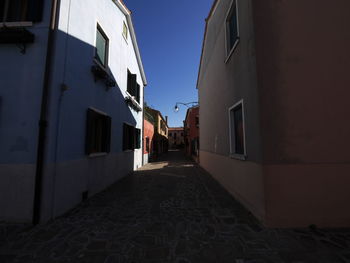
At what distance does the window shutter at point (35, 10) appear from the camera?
3.48m

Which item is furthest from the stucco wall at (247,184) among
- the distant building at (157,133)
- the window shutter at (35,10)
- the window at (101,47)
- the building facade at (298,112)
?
the distant building at (157,133)

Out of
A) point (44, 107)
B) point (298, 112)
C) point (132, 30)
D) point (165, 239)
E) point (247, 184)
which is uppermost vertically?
point (132, 30)

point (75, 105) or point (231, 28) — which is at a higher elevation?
point (231, 28)

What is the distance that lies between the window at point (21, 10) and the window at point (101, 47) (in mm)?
1824

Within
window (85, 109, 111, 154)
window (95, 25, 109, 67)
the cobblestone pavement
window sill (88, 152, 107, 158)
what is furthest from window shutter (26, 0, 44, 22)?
the cobblestone pavement

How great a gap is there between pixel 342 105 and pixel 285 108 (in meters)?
1.14

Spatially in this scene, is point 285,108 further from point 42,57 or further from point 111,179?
point 111,179


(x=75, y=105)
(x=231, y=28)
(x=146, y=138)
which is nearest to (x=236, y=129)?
(x=231, y=28)

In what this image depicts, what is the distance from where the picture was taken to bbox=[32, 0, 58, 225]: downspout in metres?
3.12

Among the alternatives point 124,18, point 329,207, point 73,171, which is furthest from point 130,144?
point 329,207

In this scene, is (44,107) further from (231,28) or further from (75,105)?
(231,28)

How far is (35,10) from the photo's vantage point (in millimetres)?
3508

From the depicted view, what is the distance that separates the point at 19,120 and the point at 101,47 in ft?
12.2

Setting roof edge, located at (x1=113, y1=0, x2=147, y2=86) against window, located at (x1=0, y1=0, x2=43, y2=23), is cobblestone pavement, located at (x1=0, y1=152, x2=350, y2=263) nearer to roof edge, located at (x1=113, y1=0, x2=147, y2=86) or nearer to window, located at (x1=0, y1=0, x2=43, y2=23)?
window, located at (x1=0, y1=0, x2=43, y2=23)
